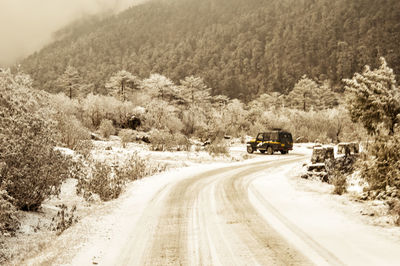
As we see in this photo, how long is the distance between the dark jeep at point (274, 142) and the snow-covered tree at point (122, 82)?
38.7 meters

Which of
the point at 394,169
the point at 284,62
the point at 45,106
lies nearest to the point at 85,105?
the point at 45,106

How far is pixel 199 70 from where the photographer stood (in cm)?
14825

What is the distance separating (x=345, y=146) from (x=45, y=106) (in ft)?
41.3

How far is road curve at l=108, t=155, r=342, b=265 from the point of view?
412 centimetres

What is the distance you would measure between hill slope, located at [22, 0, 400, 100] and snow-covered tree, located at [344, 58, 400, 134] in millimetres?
104007

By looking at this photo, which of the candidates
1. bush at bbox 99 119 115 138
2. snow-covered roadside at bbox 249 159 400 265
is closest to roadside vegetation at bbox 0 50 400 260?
bush at bbox 99 119 115 138

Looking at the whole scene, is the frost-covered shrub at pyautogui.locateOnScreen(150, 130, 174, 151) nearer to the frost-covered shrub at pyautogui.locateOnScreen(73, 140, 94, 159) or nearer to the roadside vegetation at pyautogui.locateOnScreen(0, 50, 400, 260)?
the roadside vegetation at pyautogui.locateOnScreen(0, 50, 400, 260)

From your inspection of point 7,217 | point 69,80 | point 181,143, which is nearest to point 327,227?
point 7,217

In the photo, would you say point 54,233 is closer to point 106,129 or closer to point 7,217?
point 7,217

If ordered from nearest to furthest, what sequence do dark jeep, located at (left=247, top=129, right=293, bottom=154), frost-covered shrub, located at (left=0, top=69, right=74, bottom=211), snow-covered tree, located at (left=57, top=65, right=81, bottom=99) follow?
frost-covered shrub, located at (left=0, top=69, right=74, bottom=211) < dark jeep, located at (left=247, top=129, right=293, bottom=154) < snow-covered tree, located at (left=57, top=65, right=81, bottom=99)

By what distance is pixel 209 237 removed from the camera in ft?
16.5

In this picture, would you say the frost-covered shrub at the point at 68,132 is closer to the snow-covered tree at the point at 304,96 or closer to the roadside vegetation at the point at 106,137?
the roadside vegetation at the point at 106,137

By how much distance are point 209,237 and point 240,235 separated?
0.53 metres

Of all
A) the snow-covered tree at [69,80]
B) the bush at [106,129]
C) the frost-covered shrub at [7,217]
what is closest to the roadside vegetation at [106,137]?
the frost-covered shrub at [7,217]
